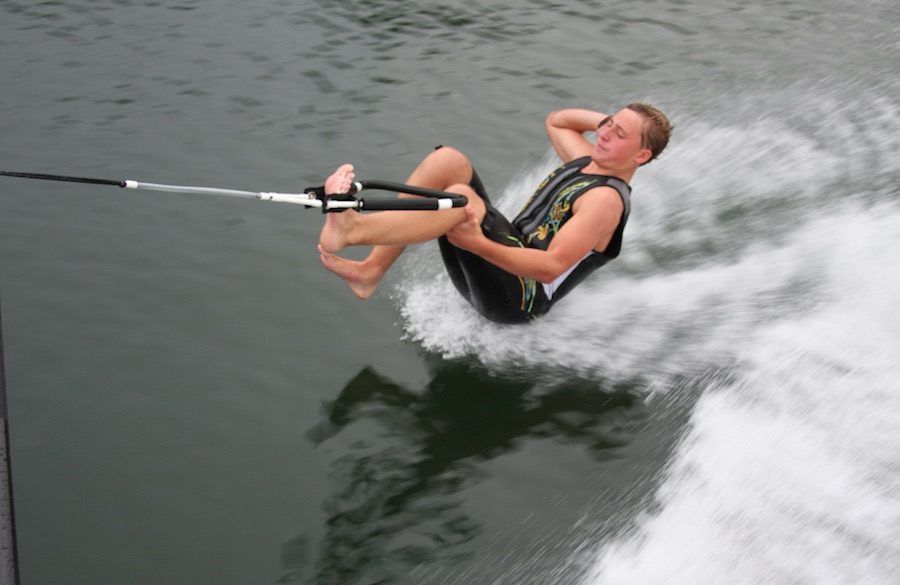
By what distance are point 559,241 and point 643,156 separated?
27.3 inches

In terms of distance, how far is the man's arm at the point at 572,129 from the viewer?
19.5ft

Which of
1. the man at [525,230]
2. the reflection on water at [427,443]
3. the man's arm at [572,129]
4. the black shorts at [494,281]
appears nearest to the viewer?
the reflection on water at [427,443]

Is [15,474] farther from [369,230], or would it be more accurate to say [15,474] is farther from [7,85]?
[7,85]

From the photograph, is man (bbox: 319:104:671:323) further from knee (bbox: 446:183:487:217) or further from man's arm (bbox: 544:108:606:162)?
man's arm (bbox: 544:108:606:162)

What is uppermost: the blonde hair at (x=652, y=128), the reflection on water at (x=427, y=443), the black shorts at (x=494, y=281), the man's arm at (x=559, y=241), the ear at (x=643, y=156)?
the blonde hair at (x=652, y=128)

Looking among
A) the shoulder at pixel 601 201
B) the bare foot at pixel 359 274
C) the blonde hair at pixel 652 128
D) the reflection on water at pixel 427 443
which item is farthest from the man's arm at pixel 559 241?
the reflection on water at pixel 427 443

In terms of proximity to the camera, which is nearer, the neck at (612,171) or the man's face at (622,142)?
the man's face at (622,142)

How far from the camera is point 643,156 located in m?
5.40

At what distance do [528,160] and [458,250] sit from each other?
262cm

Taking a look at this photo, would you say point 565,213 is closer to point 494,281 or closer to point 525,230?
point 525,230

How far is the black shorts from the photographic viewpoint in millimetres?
5293

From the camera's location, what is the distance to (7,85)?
27.5 feet

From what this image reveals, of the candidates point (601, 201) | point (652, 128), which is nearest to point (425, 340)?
point (601, 201)

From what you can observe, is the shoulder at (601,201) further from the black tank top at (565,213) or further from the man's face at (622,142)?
the man's face at (622,142)
